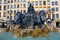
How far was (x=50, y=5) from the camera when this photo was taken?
221ft

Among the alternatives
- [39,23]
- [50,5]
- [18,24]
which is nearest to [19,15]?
[18,24]

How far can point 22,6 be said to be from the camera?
2746 inches

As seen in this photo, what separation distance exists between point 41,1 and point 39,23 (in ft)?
79.7

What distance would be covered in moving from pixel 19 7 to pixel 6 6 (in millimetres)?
5104

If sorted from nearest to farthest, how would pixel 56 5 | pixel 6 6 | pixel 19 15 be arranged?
pixel 19 15, pixel 56 5, pixel 6 6

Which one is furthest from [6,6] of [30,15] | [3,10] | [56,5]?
[30,15]

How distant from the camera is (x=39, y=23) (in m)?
45.2

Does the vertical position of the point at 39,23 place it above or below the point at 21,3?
below

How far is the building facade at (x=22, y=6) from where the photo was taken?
220ft

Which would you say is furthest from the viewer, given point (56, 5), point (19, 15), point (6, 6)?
point (6, 6)

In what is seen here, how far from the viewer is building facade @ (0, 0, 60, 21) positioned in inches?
2638

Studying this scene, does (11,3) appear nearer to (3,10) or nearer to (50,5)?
(3,10)

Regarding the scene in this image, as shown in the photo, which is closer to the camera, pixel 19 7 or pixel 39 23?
pixel 39 23

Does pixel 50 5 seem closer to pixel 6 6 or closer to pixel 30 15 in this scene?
pixel 6 6
